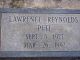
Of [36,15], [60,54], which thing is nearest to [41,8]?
[36,15]

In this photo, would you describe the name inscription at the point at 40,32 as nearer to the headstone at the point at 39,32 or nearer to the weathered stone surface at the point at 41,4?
the headstone at the point at 39,32

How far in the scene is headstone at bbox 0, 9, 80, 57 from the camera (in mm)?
3275

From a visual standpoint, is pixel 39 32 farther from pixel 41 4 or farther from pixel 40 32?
pixel 41 4

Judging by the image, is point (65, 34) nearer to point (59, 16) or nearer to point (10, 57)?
point (59, 16)

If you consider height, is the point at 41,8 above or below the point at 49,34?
above

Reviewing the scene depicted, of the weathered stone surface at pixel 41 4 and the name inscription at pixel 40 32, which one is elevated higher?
the weathered stone surface at pixel 41 4

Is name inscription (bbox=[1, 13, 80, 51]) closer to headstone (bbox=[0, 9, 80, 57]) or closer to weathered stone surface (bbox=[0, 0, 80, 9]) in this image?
headstone (bbox=[0, 9, 80, 57])

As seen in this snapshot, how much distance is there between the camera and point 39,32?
330 cm

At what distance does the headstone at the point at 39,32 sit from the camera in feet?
10.7

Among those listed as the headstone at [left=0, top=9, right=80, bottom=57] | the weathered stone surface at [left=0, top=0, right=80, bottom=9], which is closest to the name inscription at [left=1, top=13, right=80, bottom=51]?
the headstone at [left=0, top=9, right=80, bottom=57]

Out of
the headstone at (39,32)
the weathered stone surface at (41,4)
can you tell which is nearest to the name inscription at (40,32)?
the headstone at (39,32)

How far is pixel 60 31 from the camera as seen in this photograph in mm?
3312

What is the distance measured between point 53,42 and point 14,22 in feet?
1.79

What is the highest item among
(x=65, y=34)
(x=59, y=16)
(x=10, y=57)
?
(x=59, y=16)
